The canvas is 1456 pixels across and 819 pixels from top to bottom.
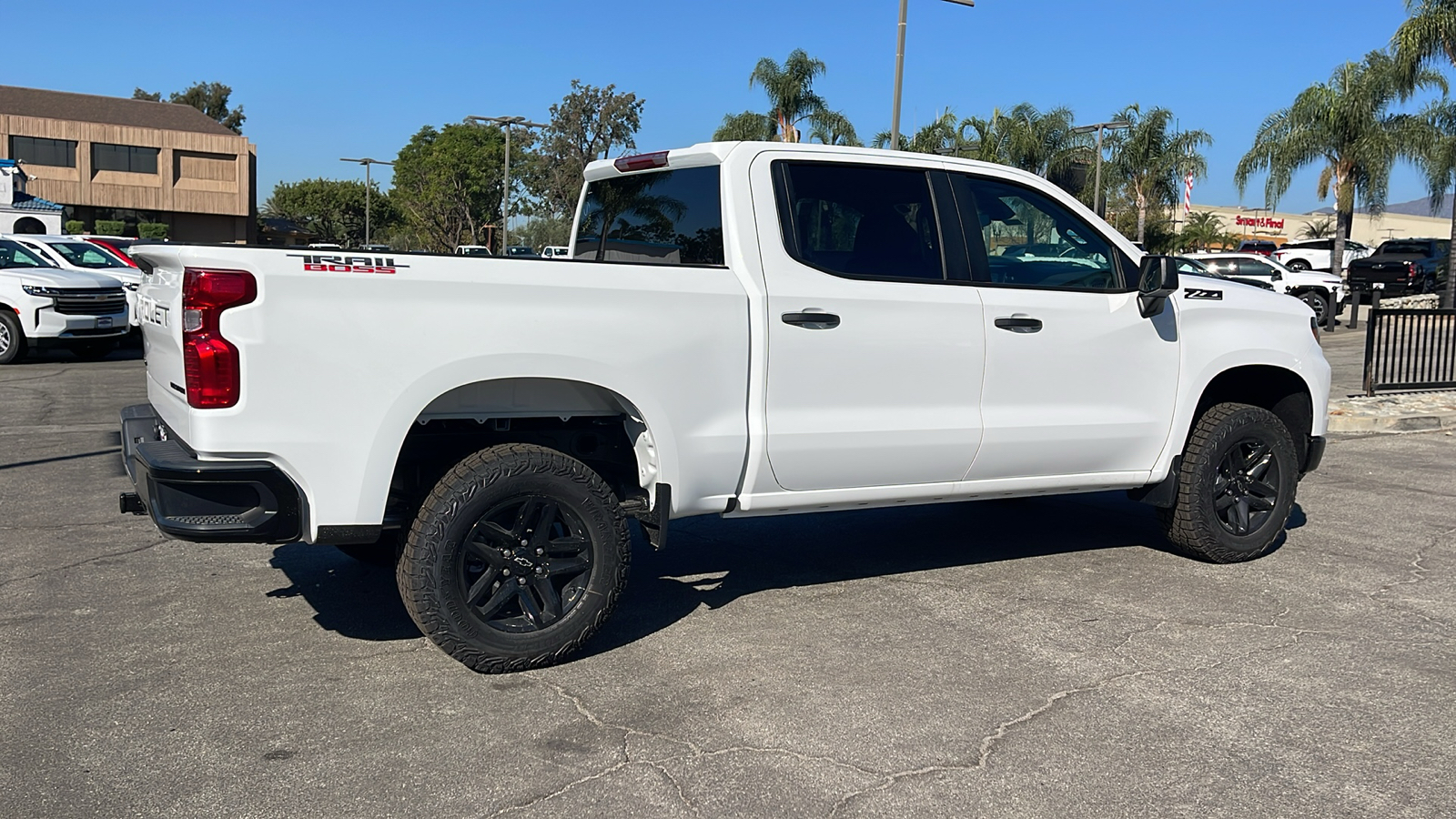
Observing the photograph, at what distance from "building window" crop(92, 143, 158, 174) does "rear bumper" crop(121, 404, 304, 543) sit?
246 feet

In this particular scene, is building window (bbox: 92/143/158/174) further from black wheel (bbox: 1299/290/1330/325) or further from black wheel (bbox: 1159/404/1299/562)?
black wheel (bbox: 1159/404/1299/562)

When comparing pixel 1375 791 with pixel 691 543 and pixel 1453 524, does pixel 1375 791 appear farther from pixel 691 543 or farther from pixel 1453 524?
pixel 1453 524

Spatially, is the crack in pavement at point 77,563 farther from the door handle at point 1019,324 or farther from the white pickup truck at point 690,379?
the door handle at point 1019,324

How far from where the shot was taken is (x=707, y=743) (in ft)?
12.7

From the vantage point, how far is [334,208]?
87.8m

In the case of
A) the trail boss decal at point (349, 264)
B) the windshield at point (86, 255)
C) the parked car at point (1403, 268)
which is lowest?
the trail boss decal at point (349, 264)

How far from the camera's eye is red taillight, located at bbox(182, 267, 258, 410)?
3.90 meters

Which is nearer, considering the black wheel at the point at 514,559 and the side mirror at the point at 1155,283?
the black wheel at the point at 514,559

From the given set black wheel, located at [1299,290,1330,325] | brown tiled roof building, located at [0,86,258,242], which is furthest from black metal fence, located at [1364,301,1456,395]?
brown tiled roof building, located at [0,86,258,242]

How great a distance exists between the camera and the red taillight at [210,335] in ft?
12.8

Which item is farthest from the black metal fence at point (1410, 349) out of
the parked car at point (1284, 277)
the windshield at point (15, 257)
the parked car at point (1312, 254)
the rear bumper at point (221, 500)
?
the parked car at point (1312, 254)

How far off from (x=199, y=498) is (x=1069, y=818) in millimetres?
2883

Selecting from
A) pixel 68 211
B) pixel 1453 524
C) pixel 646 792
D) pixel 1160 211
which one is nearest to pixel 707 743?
pixel 646 792

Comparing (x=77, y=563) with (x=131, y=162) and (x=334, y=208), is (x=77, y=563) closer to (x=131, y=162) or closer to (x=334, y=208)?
(x=131, y=162)
